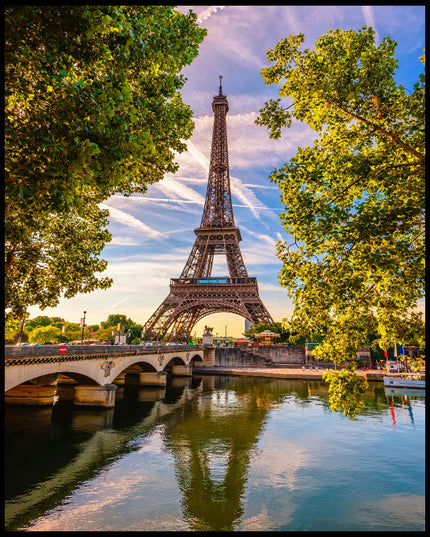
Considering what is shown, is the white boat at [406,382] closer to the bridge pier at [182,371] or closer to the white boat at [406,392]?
the white boat at [406,392]

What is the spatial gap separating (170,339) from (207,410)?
137 feet

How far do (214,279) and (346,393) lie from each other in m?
54.0

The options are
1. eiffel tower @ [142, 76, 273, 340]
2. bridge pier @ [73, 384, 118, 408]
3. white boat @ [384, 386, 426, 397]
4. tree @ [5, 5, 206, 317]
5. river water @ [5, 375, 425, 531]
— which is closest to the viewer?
tree @ [5, 5, 206, 317]

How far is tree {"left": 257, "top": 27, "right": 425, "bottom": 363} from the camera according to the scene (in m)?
6.86

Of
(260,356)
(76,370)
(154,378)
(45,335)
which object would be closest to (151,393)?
(154,378)

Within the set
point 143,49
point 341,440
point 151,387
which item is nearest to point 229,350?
point 151,387

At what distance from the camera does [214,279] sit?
2400 inches

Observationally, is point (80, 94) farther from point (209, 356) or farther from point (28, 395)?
point (209, 356)

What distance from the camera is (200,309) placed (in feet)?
228

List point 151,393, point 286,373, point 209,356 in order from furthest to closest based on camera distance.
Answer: point 209,356
point 286,373
point 151,393

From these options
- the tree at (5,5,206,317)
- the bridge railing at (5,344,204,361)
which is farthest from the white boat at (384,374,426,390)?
the tree at (5,5,206,317)

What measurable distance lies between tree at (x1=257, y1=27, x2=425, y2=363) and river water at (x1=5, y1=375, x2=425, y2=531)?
650cm

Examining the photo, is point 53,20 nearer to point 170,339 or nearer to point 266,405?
point 266,405

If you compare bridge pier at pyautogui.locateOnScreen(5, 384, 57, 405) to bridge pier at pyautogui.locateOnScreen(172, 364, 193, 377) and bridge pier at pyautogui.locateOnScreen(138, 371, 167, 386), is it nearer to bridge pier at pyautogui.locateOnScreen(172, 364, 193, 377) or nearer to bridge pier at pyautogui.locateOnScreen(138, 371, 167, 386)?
bridge pier at pyautogui.locateOnScreen(138, 371, 167, 386)
